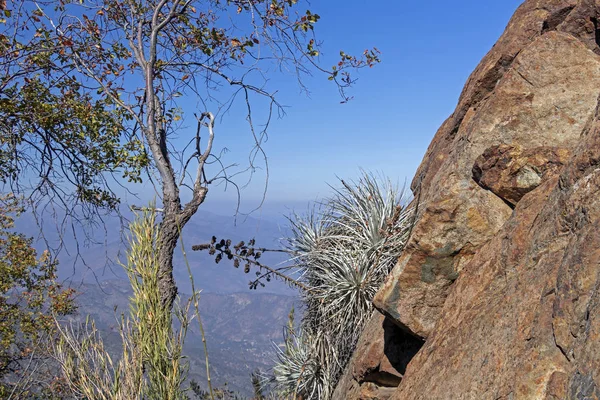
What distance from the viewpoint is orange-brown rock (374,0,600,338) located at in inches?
142

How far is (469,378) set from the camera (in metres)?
2.75

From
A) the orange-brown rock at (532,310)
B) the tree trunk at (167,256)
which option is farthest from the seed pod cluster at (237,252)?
the orange-brown rock at (532,310)

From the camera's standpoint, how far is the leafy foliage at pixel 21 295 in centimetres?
905

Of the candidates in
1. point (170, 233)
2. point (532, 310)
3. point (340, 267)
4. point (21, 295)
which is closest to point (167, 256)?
point (170, 233)

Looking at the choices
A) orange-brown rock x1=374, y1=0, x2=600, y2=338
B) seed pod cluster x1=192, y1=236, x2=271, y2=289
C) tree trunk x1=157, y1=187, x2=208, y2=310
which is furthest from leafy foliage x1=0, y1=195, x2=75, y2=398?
orange-brown rock x1=374, y1=0, x2=600, y2=338

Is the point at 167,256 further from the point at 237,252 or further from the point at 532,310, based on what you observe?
the point at 532,310

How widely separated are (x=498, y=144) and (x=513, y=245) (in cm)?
96

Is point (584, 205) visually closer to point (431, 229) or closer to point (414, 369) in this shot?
point (431, 229)

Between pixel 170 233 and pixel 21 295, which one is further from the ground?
pixel 170 233

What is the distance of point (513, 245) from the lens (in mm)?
3150

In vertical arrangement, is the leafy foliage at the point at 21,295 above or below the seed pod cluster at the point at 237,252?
below

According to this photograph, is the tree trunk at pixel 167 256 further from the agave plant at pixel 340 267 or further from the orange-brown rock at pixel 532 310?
the orange-brown rock at pixel 532 310

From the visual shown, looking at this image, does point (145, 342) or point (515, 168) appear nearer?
point (145, 342)

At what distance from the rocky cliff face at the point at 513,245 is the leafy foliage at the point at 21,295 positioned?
24.0ft
